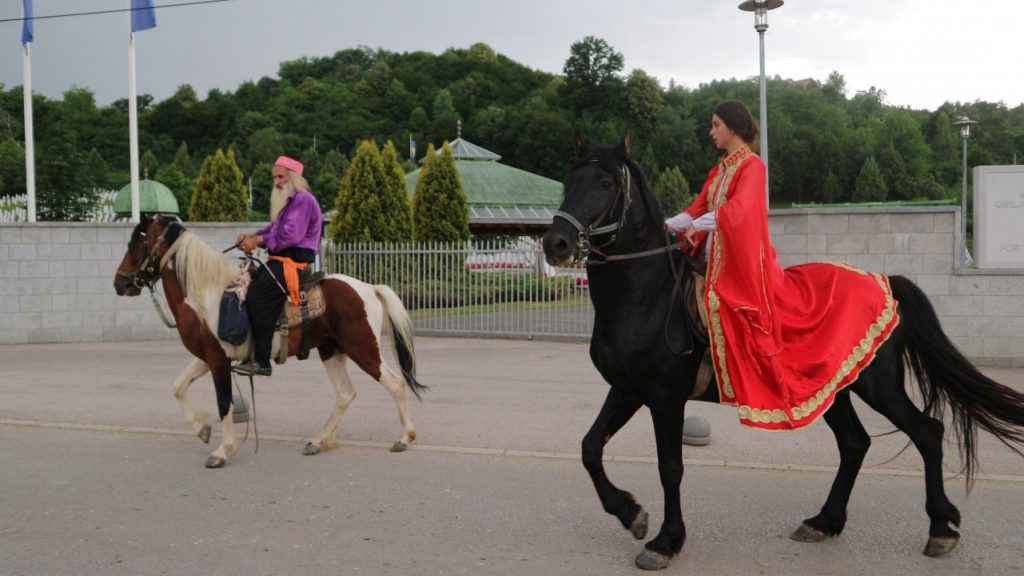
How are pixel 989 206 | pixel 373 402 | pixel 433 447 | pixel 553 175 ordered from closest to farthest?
pixel 433 447 < pixel 373 402 < pixel 989 206 < pixel 553 175

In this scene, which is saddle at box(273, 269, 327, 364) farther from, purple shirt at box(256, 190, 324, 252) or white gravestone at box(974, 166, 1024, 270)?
white gravestone at box(974, 166, 1024, 270)

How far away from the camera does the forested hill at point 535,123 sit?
249ft

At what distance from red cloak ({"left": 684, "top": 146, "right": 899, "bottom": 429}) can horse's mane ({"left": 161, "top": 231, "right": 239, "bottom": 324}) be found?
170 inches

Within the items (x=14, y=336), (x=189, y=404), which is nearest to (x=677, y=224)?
(x=189, y=404)

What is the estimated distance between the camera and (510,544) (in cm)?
479

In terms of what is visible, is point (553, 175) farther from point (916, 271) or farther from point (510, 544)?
point (510, 544)

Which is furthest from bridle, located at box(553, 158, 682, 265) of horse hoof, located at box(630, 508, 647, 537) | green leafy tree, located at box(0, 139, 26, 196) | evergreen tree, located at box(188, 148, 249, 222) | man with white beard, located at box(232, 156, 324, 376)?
green leafy tree, located at box(0, 139, 26, 196)

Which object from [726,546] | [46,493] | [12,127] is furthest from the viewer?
[12,127]

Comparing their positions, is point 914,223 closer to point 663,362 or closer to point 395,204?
point 663,362

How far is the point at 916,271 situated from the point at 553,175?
2913 inches

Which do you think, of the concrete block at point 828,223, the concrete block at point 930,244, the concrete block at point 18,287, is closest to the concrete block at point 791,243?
the concrete block at point 828,223

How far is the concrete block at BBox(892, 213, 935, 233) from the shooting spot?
1276 cm

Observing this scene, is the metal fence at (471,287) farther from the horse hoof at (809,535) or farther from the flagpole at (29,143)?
the horse hoof at (809,535)

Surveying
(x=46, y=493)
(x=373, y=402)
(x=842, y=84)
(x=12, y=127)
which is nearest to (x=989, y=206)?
(x=373, y=402)
